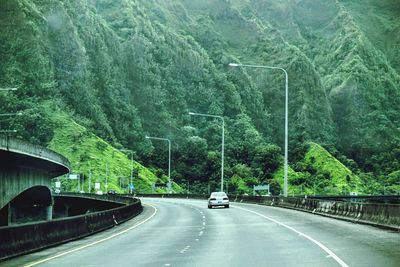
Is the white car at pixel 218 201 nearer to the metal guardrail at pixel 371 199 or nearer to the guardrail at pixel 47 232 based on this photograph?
the guardrail at pixel 47 232

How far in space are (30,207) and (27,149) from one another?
3866 cm

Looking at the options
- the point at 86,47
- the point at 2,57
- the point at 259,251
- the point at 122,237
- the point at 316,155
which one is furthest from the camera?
the point at 86,47

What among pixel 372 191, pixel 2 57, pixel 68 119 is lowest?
pixel 372 191

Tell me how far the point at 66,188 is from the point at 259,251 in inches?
4738

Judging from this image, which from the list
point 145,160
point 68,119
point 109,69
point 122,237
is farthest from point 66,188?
point 122,237

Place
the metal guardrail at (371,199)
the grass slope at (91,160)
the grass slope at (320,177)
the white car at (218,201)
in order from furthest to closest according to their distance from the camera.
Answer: the grass slope at (320,177) < the grass slope at (91,160) < the metal guardrail at (371,199) < the white car at (218,201)

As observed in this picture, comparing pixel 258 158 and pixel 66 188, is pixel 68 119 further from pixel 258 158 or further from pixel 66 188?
pixel 258 158

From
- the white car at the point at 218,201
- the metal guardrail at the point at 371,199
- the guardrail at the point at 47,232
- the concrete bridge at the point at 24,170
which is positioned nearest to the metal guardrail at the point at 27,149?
the concrete bridge at the point at 24,170

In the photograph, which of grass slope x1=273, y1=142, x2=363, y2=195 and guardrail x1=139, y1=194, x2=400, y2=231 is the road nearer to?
guardrail x1=139, y1=194, x2=400, y2=231

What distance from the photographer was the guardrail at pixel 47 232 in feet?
59.8

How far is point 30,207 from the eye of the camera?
3132 inches

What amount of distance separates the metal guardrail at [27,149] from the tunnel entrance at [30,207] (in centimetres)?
641

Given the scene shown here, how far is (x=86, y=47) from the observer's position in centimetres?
19675

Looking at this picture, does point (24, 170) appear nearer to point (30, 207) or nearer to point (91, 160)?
point (30, 207)
